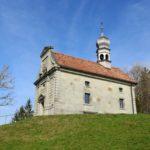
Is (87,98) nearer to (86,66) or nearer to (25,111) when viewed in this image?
(86,66)

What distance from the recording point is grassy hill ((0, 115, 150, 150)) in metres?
22.7

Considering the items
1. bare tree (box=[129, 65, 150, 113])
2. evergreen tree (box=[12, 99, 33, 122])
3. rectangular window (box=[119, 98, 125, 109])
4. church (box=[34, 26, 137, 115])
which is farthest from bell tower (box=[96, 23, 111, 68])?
evergreen tree (box=[12, 99, 33, 122])

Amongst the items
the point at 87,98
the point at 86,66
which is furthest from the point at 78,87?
the point at 86,66

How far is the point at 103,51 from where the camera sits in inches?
1971

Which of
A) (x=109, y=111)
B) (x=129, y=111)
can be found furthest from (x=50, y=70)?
(x=129, y=111)

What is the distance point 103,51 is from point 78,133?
26280 millimetres

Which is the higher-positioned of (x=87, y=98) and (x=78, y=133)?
(x=87, y=98)

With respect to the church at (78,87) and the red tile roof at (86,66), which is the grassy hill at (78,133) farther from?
the red tile roof at (86,66)

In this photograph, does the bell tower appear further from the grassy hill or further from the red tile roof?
the grassy hill

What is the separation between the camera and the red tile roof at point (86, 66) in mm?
41281

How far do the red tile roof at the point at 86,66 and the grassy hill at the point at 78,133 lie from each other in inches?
431

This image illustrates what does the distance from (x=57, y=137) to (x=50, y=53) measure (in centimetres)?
1940

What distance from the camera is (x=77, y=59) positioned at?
4594 cm

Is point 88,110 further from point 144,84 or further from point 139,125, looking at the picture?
point 144,84
